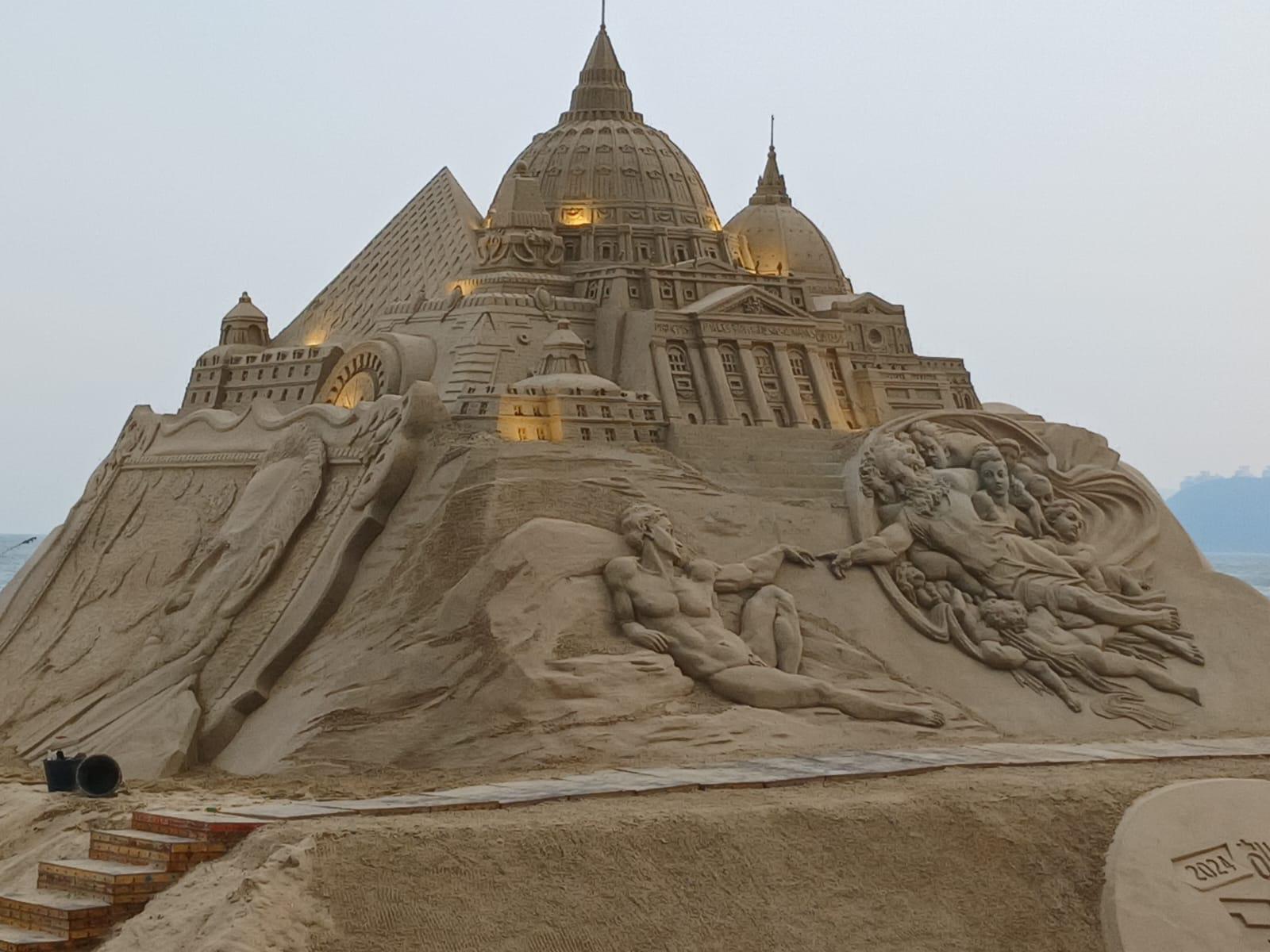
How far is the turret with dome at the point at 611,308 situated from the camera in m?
33.8

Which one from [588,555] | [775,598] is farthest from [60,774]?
[775,598]

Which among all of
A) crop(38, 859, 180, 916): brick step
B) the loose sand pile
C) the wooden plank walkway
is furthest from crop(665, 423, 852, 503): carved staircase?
crop(38, 859, 180, 916): brick step

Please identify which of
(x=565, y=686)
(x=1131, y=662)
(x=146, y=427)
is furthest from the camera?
(x=146, y=427)

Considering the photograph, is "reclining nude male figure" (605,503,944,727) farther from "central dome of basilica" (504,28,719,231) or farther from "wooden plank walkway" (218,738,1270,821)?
"central dome of basilica" (504,28,719,231)

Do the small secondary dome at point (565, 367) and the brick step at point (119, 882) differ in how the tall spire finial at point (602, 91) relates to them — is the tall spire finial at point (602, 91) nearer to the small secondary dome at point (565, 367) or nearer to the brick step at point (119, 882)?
the small secondary dome at point (565, 367)

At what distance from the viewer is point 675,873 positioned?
19953 millimetres

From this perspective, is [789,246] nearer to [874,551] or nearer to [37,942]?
[874,551]

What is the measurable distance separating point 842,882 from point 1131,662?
33.2 feet

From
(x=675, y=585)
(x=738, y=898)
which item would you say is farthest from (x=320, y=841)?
(x=675, y=585)

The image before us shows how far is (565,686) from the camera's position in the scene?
25609mm

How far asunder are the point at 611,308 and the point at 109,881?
16791mm

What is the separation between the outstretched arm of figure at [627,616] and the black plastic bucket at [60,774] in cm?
625

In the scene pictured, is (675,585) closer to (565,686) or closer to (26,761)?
(565,686)

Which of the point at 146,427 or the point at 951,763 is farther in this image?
the point at 146,427
